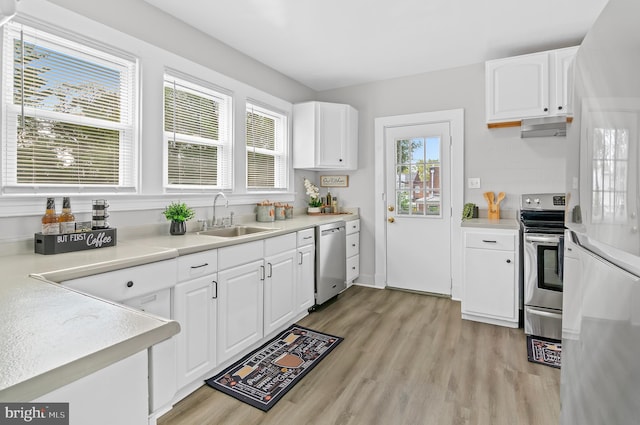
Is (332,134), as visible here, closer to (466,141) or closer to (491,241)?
(466,141)

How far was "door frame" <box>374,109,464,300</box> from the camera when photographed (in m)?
3.77

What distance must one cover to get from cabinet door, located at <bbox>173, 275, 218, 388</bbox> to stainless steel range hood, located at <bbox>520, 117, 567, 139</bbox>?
10.1ft

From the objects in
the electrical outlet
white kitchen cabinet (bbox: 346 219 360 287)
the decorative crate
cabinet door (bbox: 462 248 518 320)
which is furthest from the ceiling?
cabinet door (bbox: 462 248 518 320)

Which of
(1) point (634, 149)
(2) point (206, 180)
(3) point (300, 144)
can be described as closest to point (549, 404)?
(1) point (634, 149)

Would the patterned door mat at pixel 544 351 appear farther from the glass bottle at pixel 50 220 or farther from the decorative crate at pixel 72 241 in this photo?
the glass bottle at pixel 50 220

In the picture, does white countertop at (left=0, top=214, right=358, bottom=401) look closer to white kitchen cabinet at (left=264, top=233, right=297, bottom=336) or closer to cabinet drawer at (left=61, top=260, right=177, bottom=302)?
cabinet drawer at (left=61, top=260, right=177, bottom=302)

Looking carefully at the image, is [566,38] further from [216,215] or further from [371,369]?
[216,215]

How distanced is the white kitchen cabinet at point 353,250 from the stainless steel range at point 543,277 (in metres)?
1.83

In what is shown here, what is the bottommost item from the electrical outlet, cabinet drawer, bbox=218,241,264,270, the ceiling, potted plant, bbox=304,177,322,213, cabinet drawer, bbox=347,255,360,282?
cabinet drawer, bbox=347,255,360,282

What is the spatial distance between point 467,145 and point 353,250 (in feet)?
5.86

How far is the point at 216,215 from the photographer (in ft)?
10.1

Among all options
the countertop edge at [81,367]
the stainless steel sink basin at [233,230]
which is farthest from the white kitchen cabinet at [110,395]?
the stainless steel sink basin at [233,230]

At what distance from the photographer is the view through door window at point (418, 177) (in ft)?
12.9

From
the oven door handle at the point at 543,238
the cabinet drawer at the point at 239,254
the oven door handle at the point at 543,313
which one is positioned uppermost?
the oven door handle at the point at 543,238
